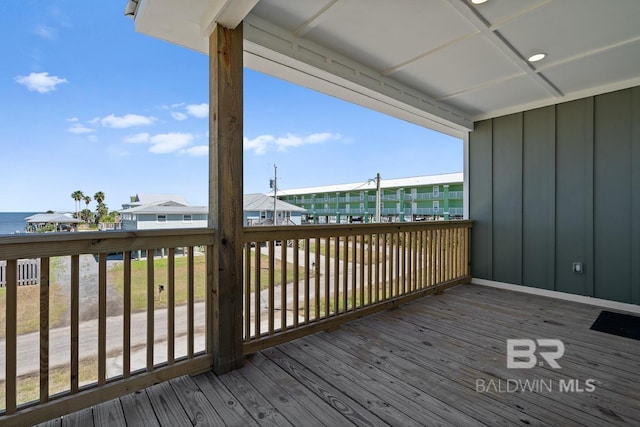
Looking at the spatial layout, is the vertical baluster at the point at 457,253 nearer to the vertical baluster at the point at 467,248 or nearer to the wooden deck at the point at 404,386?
the vertical baluster at the point at 467,248

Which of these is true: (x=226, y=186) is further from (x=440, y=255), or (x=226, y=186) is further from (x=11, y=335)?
(x=440, y=255)

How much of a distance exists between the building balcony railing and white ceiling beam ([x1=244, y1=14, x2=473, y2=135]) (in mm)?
1354

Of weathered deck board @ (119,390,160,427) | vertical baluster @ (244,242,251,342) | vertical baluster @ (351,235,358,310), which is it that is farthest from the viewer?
vertical baluster @ (351,235,358,310)

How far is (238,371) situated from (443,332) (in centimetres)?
168

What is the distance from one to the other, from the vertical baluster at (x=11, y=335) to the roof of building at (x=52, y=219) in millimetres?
214

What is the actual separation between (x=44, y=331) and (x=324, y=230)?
5.90 feet

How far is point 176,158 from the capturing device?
92.9 inches

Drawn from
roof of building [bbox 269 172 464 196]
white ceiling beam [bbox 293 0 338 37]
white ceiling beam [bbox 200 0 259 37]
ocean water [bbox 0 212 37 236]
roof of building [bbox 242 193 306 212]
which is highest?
white ceiling beam [bbox 293 0 338 37]

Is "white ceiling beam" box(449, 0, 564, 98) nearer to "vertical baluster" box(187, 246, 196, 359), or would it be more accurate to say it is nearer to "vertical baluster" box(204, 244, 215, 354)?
"vertical baluster" box(204, 244, 215, 354)

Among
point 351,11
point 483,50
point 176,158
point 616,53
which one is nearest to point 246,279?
point 176,158

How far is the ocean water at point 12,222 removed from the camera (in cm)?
140

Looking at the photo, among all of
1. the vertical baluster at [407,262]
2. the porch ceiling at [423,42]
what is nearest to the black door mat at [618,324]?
the vertical baluster at [407,262]

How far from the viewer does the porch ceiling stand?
2051 millimetres

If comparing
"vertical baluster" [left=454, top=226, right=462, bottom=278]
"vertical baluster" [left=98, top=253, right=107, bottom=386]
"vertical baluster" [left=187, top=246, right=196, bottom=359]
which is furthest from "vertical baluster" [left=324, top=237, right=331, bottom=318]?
"vertical baluster" [left=454, top=226, right=462, bottom=278]
